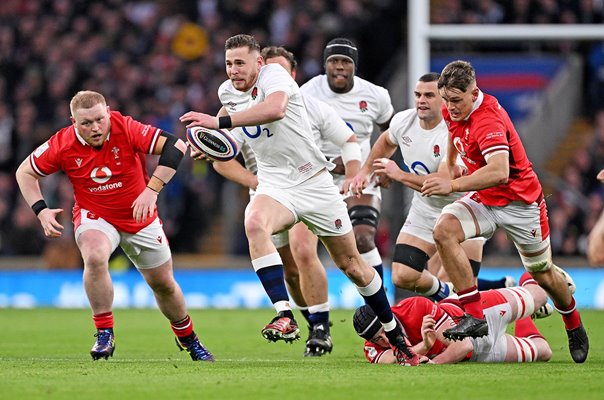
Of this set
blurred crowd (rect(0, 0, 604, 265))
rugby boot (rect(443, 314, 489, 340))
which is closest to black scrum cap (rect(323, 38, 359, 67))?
rugby boot (rect(443, 314, 489, 340))

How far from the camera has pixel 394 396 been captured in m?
6.42

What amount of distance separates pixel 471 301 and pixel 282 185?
166 cm

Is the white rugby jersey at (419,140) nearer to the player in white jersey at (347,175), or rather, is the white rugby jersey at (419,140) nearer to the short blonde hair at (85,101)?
the player in white jersey at (347,175)

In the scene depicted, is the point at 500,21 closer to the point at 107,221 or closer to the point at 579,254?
the point at 579,254

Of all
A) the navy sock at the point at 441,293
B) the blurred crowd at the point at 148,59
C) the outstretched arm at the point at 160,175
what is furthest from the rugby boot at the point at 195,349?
the blurred crowd at the point at 148,59

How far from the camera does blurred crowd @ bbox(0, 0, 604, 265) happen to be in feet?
67.8

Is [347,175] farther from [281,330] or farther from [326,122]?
[281,330]

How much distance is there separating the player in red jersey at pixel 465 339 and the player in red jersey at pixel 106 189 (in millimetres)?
1321

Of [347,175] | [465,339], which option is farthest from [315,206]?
[465,339]

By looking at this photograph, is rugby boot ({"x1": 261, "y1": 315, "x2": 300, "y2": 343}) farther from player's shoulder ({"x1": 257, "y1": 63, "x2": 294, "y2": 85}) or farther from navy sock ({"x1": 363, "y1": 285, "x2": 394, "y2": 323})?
player's shoulder ({"x1": 257, "y1": 63, "x2": 294, "y2": 85})

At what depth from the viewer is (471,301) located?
8.43 metres

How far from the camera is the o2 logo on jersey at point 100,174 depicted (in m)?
8.97

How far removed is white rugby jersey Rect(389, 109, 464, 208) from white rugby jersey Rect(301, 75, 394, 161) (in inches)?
30.8

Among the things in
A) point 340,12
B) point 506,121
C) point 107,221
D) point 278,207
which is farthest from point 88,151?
point 340,12
